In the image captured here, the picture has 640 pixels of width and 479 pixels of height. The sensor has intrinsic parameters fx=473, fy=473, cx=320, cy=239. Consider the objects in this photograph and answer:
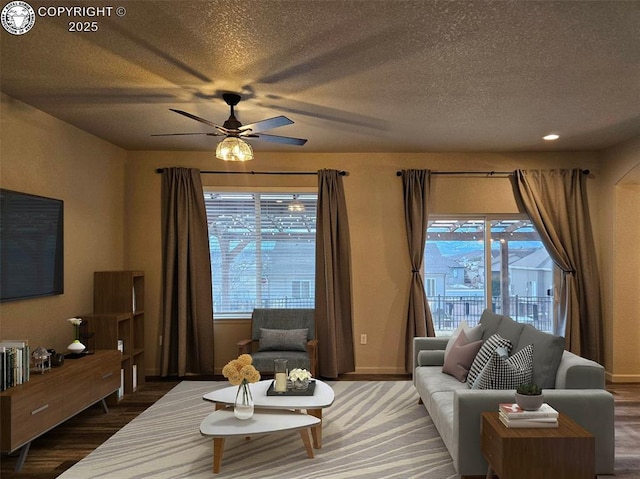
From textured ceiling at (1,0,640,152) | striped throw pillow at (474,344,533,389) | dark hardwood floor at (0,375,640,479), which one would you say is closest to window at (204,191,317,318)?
textured ceiling at (1,0,640,152)

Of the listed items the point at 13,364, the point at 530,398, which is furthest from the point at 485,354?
the point at 13,364

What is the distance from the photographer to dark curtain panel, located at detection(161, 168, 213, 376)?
5449 mm

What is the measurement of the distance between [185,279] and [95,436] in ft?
6.76

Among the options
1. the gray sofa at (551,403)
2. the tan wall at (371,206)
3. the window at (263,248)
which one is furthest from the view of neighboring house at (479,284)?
the gray sofa at (551,403)

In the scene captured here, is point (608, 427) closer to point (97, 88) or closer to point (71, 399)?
point (71, 399)

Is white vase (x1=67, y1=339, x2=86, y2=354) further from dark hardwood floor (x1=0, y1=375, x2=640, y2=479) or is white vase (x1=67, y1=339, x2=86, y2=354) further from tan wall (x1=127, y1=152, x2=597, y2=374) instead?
tan wall (x1=127, y1=152, x2=597, y2=374)

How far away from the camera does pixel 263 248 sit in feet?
19.1

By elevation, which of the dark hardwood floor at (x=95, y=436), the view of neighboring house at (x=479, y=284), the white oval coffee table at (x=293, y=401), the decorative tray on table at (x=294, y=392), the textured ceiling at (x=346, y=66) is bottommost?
the dark hardwood floor at (x=95, y=436)

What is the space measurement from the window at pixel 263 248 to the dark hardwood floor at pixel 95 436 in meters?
1.51

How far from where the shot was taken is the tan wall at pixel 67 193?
12.1 feet

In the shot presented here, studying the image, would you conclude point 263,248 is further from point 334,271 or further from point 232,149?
point 232,149

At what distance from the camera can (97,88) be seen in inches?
137

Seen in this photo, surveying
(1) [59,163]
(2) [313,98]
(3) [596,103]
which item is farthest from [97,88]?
(3) [596,103]

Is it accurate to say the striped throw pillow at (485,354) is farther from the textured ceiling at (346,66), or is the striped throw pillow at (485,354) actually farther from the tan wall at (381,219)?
the tan wall at (381,219)
